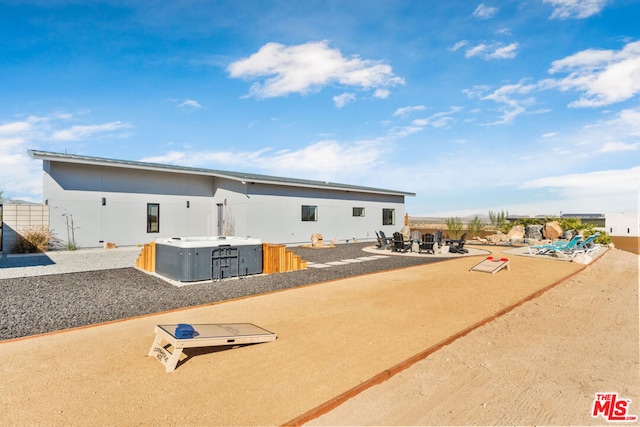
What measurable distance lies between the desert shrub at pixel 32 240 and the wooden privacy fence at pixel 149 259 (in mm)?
6350

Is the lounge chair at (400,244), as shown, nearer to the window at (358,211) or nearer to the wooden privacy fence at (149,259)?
the window at (358,211)

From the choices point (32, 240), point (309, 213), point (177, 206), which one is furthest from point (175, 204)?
point (309, 213)

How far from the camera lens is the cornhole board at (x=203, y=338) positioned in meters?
3.71

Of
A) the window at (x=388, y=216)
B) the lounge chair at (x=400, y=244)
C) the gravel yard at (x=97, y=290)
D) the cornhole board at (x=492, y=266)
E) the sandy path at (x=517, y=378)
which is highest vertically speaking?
the window at (x=388, y=216)

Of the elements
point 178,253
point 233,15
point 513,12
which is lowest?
point 178,253

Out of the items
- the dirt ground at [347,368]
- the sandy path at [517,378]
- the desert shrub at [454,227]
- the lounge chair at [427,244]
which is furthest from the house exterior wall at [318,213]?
the sandy path at [517,378]

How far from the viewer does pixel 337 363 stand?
151 inches

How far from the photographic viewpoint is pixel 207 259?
911 centimetres

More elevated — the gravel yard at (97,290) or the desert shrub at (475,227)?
the desert shrub at (475,227)

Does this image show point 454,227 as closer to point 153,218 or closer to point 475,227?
point 475,227

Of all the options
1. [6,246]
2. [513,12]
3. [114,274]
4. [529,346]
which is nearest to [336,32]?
[513,12]

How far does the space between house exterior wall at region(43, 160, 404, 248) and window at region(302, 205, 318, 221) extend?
0.23m

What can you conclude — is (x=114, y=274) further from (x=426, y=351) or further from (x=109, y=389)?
(x=426, y=351)

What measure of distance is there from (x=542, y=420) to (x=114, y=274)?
10.1m
